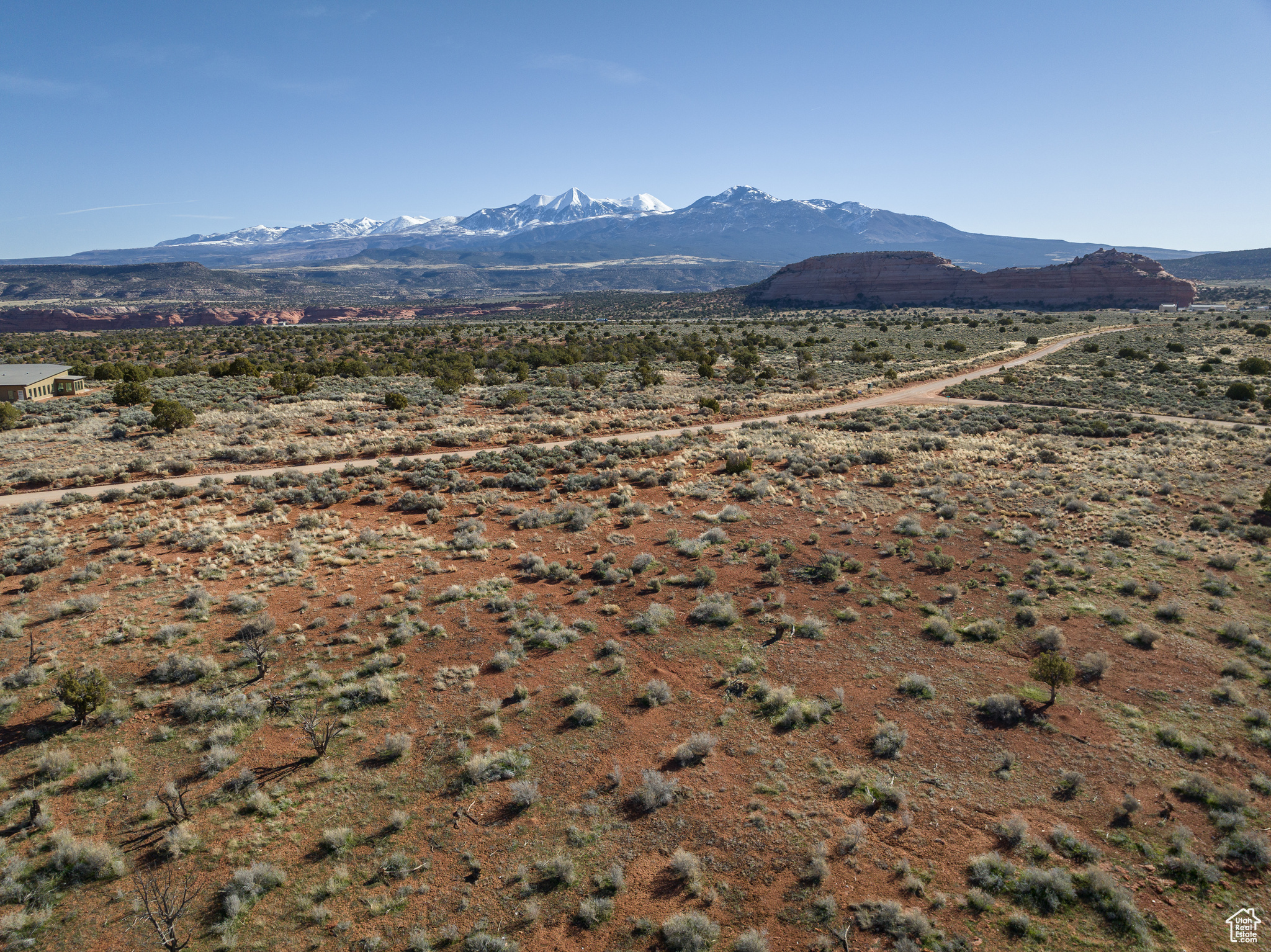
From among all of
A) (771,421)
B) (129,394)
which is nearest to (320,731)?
(771,421)

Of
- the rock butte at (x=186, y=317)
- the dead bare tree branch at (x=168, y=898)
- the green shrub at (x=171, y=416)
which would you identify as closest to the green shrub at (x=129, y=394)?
the green shrub at (x=171, y=416)

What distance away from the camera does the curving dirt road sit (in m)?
21.7

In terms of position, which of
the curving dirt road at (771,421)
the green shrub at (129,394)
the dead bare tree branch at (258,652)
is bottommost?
the dead bare tree branch at (258,652)

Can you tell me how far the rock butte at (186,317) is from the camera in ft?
349

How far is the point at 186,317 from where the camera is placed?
117188 millimetres

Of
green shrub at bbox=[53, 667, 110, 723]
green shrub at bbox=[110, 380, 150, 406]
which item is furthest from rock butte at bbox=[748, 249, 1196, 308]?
green shrub at bbox=[53, 667, 110, 723]

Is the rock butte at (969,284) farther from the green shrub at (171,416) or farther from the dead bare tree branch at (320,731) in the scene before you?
the dead bare tree branch at (320,731)

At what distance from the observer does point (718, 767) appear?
9.97 m

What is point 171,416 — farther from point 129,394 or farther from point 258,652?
point 258,652

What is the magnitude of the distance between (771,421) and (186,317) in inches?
5257

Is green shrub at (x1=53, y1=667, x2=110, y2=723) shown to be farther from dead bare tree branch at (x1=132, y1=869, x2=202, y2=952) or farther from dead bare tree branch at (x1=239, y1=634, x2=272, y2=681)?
dead bare tree branch at (x1=132, y1=869, x2=202, y2=952)

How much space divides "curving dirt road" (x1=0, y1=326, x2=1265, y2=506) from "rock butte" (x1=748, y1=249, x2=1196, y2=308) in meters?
64.3

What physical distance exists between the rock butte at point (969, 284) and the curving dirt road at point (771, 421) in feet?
211

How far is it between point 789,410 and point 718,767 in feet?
109
